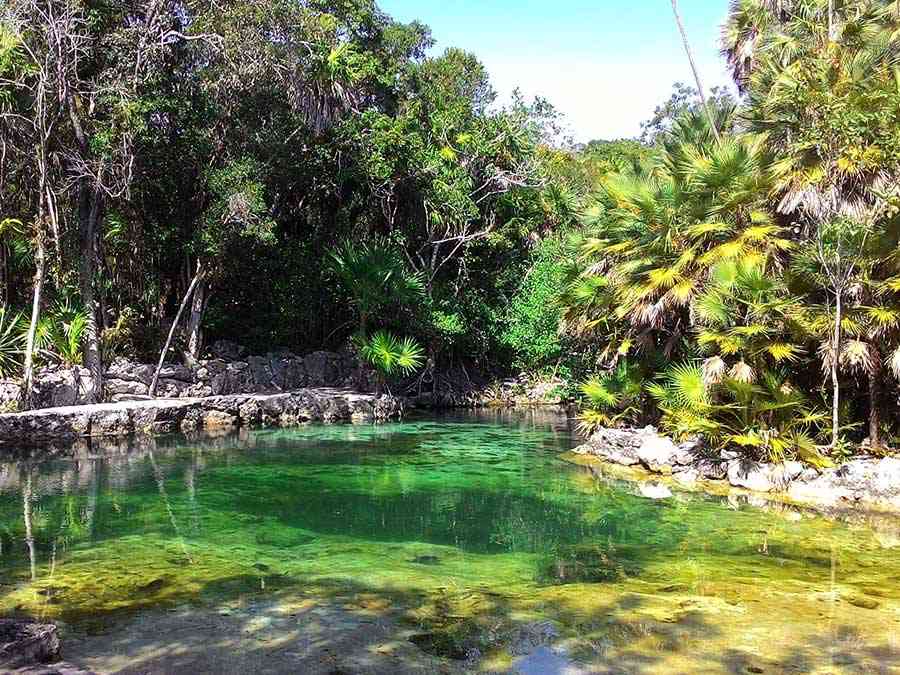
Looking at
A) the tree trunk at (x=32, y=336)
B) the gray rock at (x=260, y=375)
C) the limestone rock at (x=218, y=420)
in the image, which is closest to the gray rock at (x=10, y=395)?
the tree trunk at (x=32, y=336)

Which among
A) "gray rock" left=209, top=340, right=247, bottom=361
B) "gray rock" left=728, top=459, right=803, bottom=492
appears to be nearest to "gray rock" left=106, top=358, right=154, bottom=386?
"gray rock" left=209, top=340, right=247, bottom=361

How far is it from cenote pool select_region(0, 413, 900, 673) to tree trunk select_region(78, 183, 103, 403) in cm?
435

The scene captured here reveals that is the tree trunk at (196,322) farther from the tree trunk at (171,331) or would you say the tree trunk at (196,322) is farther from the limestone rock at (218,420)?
the limestone rock at (218,420)

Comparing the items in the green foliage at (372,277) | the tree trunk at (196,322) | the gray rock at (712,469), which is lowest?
the gray rock at (712,469)

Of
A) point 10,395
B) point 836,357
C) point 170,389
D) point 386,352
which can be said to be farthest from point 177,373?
point 836,357

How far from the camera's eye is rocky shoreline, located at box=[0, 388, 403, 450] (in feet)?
50.0

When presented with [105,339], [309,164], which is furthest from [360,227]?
[105,339]

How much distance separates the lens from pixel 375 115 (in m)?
21.3

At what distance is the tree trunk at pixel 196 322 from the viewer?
68.2ft

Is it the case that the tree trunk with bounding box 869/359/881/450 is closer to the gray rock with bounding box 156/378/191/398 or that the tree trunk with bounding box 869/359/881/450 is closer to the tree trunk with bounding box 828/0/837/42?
the tree trunk with bounding box 828/0/837/42

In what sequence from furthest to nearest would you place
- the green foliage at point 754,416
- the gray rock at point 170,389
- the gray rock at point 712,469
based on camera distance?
the gray rock at point 170,389
the gray rock at point 712,469
the green foliage at point 754,416

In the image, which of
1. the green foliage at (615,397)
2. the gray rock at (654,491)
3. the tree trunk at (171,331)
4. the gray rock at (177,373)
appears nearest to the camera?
the gray rock at (654,491)

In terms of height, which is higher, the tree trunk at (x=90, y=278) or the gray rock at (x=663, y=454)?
the tree trunk at (x=90, y=278)

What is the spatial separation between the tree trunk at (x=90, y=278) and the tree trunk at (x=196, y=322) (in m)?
3.01
